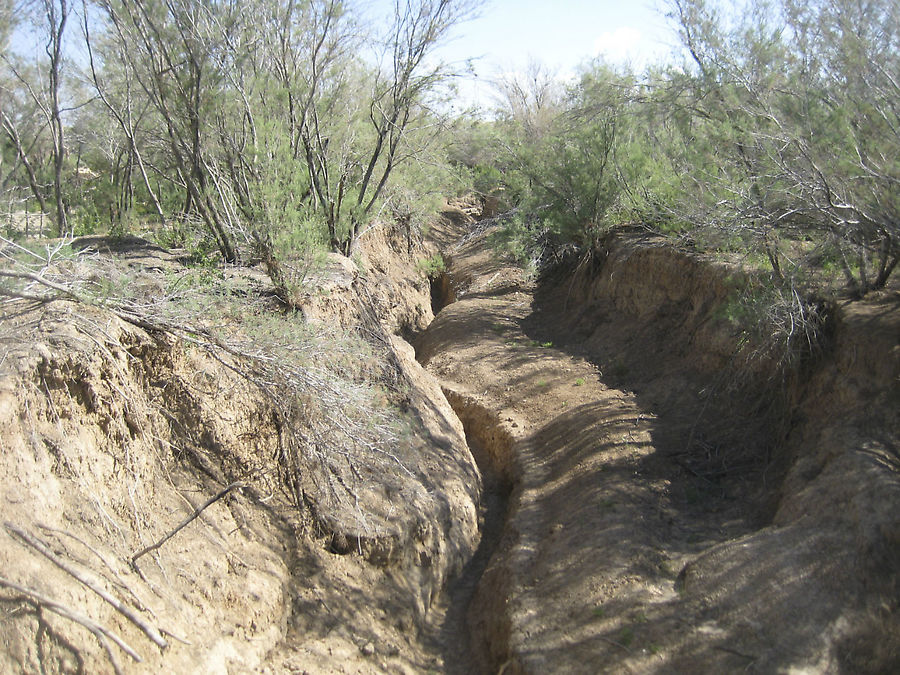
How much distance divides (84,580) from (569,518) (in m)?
4.89

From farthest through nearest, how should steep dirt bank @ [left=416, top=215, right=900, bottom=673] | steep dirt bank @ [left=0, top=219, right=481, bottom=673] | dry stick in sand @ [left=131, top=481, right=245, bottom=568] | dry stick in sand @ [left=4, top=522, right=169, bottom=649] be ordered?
steep dirt bank @ [left=416, top=215, right=900, bottom=673], dry stick in sand @ [left=131, top=481, right=245, bottom=568], steep dirt bank @ [left=0, top=219, right=481, bottom=673], dry stick in sand @ [left=4, top=522, right=169, bottom=649]

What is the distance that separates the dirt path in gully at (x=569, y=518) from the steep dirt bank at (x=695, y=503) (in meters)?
0.02

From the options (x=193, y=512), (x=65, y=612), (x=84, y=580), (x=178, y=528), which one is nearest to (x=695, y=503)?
(x=193, y=512)

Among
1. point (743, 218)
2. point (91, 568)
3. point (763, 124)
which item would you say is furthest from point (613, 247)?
point (91, 568)

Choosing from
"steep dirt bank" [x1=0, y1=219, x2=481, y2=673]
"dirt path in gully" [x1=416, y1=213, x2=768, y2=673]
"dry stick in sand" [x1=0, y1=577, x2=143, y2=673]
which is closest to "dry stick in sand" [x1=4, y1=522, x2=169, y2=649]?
"steep dirt bank" [x1=0, y1=219, x2=481, y2=673]

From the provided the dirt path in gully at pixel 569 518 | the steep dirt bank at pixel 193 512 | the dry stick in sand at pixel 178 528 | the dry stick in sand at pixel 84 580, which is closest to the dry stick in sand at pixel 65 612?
the steep dirt bank at pixel 193 512

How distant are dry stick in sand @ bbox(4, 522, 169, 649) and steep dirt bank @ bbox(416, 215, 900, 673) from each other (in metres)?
3.11

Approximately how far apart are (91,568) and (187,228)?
635cm

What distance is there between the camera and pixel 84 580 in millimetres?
3924

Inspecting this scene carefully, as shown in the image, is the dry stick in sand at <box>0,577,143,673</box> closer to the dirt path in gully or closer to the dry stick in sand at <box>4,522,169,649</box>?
the dry stick in sand at <box>4,522,169,649</box>

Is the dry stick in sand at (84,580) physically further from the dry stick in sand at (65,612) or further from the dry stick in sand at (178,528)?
the dry stick in sand at (178,528)

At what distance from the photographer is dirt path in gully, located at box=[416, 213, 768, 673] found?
574cm

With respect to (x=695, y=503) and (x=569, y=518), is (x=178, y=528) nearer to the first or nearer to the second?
(x=569, y=518)

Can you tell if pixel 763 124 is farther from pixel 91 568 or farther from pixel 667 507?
pixel 91 568
